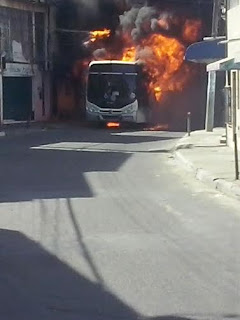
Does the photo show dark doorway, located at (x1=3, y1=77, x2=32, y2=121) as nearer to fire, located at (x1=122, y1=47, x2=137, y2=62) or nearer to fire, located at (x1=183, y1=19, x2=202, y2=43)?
fire, located at (x1=122, y1=47, x2=137, y2=62)

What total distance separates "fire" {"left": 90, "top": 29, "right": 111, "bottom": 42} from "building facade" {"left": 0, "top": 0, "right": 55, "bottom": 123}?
2.51 meters

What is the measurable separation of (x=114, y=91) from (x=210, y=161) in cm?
2351

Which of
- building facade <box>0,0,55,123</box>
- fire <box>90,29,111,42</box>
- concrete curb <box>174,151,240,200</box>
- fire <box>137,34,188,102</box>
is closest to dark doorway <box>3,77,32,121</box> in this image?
building facade <box>0,0,55,123</box>

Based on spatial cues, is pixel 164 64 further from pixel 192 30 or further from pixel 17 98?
pixel 17 98

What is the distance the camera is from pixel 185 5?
5144cm

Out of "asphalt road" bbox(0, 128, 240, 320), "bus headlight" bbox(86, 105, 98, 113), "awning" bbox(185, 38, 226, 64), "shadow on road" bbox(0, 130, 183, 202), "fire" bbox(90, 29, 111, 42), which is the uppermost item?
"fire" bbox(90, 29, 111, 42)

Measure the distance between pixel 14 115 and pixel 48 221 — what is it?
1470 inches

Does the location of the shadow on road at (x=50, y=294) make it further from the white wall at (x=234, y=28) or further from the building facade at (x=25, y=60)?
the building facade at (x=25, y=60)

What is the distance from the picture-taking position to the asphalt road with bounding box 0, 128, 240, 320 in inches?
312

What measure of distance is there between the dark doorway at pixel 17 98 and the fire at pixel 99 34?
4525mm

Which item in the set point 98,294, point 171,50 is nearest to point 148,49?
point 171,50

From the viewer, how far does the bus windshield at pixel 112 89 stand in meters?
46.0

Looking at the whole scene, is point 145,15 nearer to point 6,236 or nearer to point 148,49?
point 148,49

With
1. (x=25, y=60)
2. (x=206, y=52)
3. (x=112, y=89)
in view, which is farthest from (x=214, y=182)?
(x=25, y=60)
